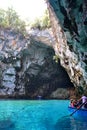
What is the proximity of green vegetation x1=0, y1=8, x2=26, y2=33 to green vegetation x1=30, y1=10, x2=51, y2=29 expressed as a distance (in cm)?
130

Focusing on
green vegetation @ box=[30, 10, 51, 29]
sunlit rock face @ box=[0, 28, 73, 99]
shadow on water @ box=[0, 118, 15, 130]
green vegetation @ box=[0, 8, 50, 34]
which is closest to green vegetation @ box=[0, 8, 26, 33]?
green vegetation @ box=[0, 8, 50, 34]

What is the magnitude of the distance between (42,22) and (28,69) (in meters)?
5.67

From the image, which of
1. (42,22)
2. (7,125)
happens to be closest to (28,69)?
(42,22)

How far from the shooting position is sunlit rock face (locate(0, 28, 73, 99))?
34.3 m

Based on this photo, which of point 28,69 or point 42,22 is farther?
point 42,22

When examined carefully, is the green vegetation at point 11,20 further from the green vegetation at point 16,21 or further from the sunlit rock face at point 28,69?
the sunlit rock face at point 28,69

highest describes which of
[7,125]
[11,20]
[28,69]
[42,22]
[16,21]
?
[11,20]

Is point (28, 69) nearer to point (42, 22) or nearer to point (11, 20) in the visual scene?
point (42, 22)

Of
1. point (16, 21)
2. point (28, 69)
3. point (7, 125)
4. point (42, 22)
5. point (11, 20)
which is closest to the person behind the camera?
point (7, 125)

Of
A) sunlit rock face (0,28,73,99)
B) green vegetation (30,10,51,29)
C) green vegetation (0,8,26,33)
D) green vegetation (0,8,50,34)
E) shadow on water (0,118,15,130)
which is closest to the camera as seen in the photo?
shadow on water (0,118,15,130)

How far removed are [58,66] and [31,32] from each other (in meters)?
5.15

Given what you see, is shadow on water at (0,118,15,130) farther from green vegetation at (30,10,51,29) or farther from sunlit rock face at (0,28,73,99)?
green vegetation at (30,10,51,29)

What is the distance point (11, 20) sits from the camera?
3631 centimetres

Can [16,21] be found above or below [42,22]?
above
